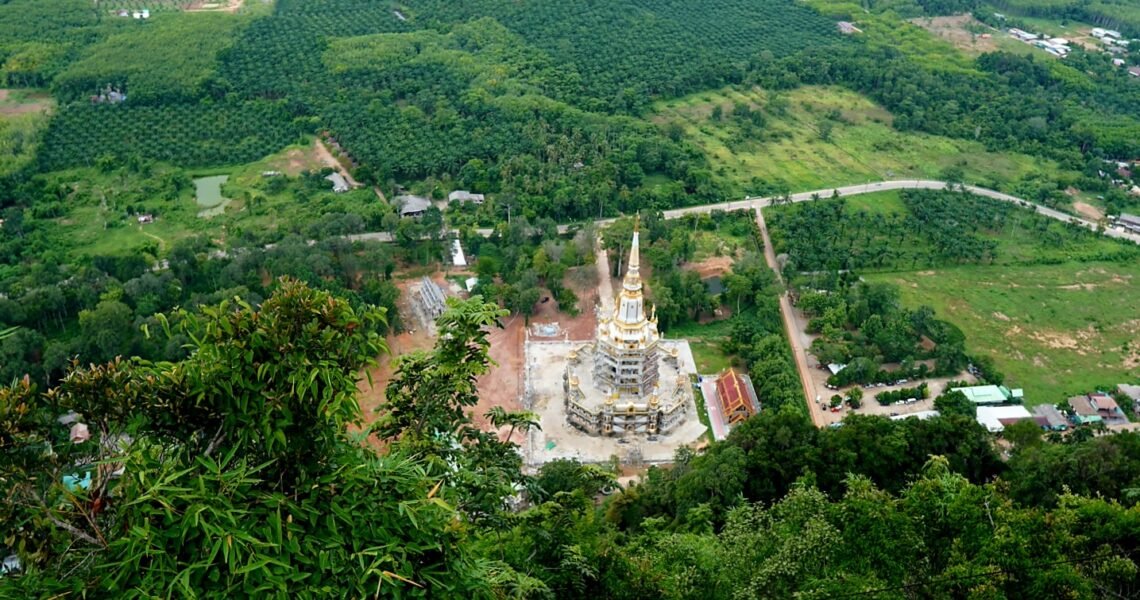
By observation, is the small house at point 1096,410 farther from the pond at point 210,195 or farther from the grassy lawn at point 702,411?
the pond at point 210,195

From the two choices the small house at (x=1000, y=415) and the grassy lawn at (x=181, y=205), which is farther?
the grassy lawn at (x=181, y=205)

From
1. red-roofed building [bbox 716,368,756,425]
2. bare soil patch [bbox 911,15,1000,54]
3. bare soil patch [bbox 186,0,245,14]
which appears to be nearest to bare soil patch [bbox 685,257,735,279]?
red-roofed building [bbox 716,368,756,425]

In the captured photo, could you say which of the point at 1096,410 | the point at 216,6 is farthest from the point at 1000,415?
the point at 216,6

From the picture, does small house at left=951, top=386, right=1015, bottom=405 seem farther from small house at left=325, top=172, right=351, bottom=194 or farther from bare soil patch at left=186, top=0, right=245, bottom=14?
bare soil patch at left=186, top=0, right=245, bottom=14

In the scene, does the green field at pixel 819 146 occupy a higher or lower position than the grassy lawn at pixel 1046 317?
lower

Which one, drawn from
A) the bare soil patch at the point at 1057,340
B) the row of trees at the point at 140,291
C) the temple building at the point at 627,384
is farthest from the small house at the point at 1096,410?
the row of trees at the point at 140,291
